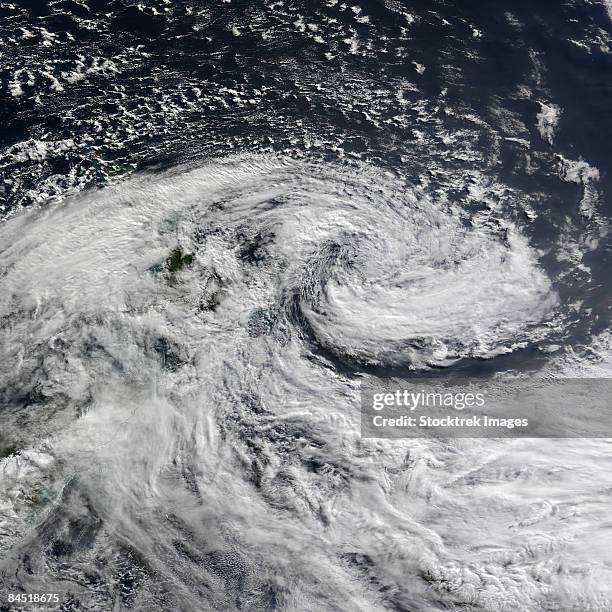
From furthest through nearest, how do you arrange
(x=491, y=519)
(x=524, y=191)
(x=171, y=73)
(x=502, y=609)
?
(x=171, y=73) < (x=524, y=191) < (x=491, y=519) < (x=502, y=609)

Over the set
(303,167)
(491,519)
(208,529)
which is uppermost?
(303,167)

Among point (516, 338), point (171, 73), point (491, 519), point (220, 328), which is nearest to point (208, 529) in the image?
point (220, 328)

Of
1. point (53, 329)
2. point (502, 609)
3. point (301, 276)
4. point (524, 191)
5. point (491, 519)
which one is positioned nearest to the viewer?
point (502, 609)

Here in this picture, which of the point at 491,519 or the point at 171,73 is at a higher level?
the point at 171,73

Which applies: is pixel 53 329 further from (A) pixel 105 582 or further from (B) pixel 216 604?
(B) pixel 216 604

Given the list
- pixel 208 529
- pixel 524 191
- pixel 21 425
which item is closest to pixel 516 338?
pixel 524 191

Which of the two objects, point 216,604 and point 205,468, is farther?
point 205,468

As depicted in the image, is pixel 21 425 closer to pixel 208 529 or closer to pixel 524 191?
pixel 208 529
